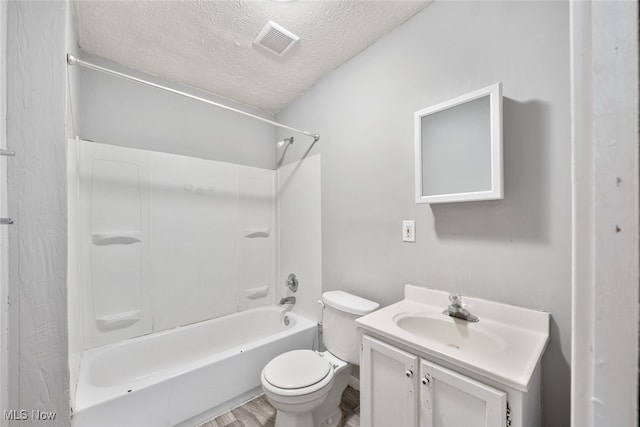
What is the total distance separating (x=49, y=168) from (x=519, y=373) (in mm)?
1755

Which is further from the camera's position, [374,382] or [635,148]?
[374,382]

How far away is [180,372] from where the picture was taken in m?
1.48

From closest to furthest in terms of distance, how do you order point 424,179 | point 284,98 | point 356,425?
point 424,179, point 356,425, point 284,98

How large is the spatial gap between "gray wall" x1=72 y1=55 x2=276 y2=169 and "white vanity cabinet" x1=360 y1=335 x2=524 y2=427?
207cm

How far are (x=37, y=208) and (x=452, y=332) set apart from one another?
5.83 ft

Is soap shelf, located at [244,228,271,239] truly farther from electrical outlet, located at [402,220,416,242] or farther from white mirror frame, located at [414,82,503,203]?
white mirror frame, located at [414,82,503,203]

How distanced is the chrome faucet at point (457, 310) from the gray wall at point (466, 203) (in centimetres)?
9

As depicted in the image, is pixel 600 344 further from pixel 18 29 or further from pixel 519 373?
pixel 18 29

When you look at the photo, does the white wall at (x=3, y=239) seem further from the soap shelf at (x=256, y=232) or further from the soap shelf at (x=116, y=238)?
the soap shelf at (x=256, y=232)

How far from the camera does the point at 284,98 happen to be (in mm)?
2447

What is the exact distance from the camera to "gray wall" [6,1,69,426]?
34.7 inches

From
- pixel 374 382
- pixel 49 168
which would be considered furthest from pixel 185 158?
pixel 374 382

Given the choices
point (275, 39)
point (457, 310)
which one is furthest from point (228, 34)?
point (457, 310)

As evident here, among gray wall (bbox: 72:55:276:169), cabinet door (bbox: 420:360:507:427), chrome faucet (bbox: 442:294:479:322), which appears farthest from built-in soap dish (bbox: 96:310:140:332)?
chrome faucet (bbox: 442:294:479:322)
